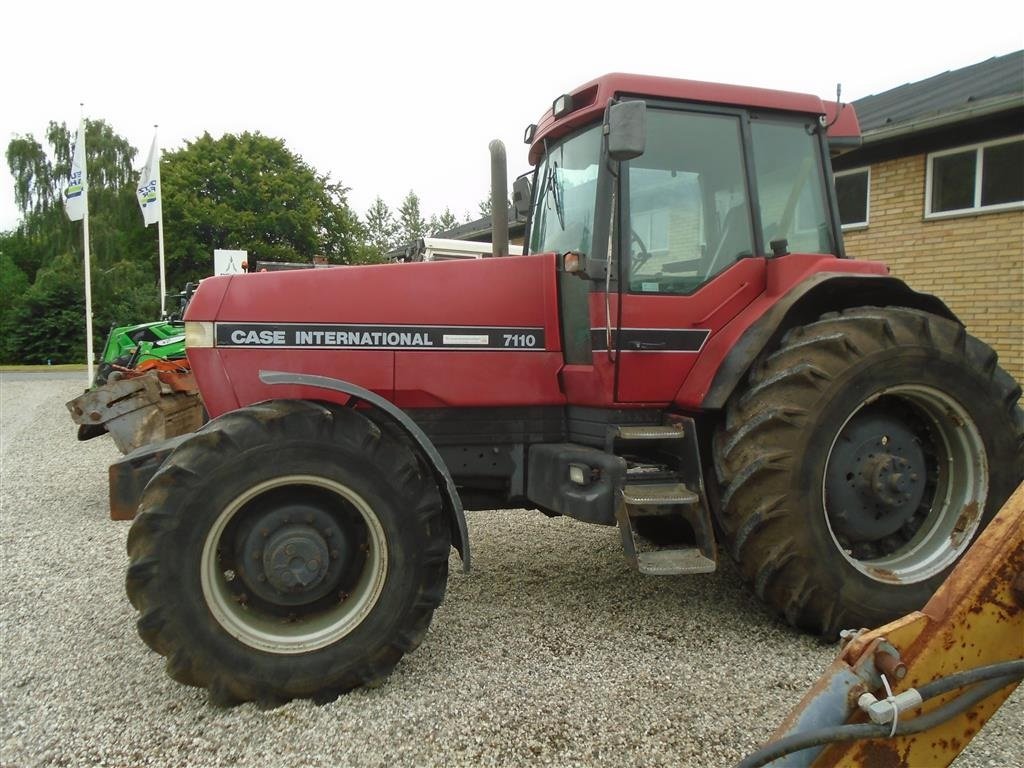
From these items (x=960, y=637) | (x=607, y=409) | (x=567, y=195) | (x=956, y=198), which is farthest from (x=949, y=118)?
(x=960, y=637)

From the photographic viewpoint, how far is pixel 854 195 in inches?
409

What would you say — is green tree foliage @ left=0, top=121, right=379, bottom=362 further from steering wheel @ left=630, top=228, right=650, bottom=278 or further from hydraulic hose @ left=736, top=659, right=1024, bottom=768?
hydraulic hose @ left=736, top=659, right=1024, bottom=768

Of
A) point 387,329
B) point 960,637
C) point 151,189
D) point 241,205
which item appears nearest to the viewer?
point 960,637

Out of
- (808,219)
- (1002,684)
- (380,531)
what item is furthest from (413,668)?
(808,219)

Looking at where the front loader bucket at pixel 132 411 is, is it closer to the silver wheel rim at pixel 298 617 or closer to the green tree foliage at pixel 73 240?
the silver wheel rim at pixel 298 617

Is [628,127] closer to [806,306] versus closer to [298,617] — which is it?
[806,306]

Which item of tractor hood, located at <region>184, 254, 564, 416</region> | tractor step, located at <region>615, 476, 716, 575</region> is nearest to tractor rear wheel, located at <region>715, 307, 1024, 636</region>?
tractor step, located at <region>615, 476, 716, 575</region>

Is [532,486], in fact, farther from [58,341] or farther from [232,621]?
[58,341]

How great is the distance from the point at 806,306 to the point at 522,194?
1620 mm

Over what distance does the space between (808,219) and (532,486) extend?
6.41 feet

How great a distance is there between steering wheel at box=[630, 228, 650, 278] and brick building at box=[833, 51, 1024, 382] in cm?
689

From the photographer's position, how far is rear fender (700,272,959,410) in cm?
340

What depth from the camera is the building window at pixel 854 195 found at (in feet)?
33.4

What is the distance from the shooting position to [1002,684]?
5.43ft
